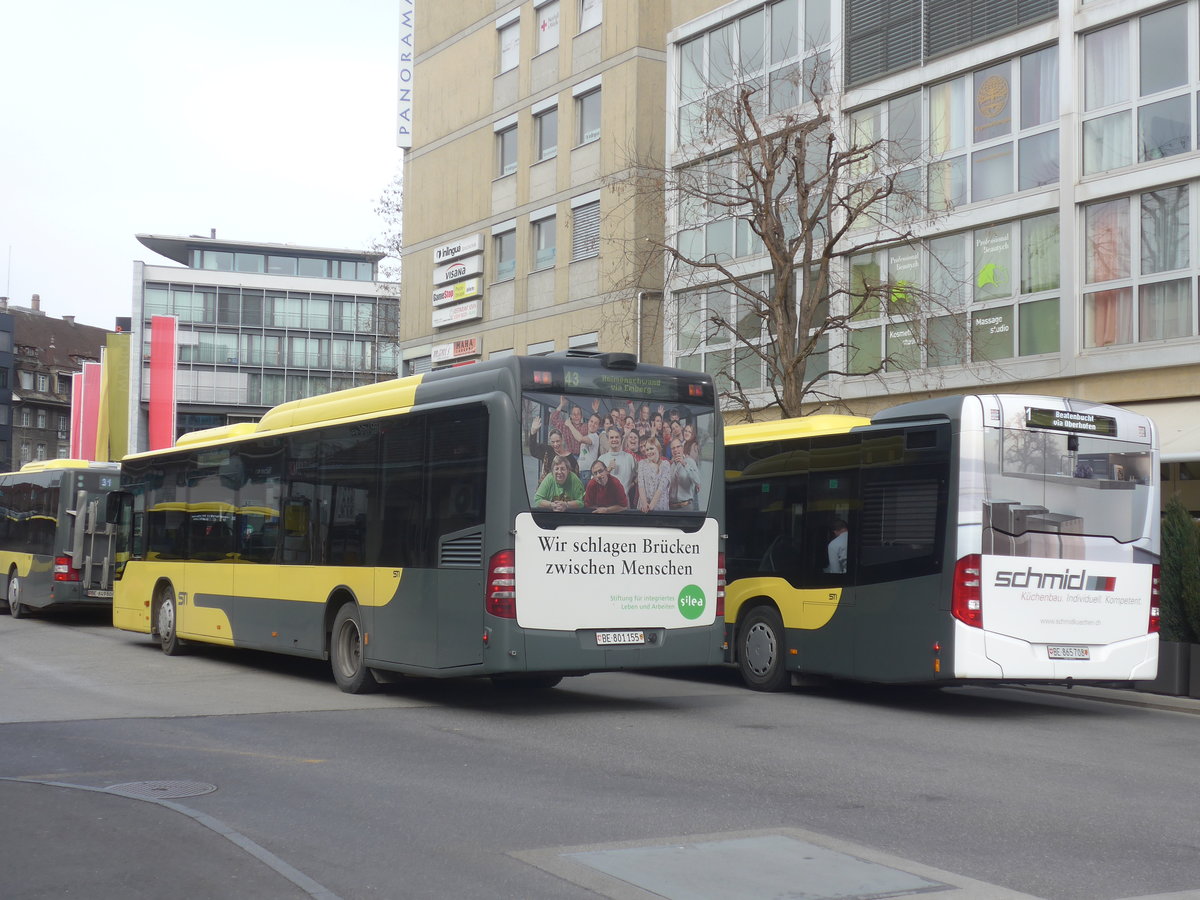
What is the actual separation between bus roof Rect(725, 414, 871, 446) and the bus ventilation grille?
4.26 m

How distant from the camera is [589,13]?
3694 cm

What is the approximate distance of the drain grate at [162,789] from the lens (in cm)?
839

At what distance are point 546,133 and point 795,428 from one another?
24379mm

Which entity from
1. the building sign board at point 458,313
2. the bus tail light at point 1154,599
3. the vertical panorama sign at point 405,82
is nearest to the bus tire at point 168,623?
the bus tail light at point 1154,599

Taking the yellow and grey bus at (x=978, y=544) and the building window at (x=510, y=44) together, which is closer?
the yellow and grey bus at (x=978, y=544)

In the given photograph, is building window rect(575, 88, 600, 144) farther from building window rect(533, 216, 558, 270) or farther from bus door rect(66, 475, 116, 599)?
bus door rect(66, 475, 116, 599)

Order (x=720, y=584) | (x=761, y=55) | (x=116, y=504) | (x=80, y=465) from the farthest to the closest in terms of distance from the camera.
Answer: (x=761, y=55) < (x=80, y=465) < (x=116, y=504) < (x=720, y=584)

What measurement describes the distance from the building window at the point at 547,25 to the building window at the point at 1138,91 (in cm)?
1696

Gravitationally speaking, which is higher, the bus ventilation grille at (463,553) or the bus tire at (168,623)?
the bus ventilation grille at (463,553)

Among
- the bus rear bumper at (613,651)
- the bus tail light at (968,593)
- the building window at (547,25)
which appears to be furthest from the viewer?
the building window at (547,25)

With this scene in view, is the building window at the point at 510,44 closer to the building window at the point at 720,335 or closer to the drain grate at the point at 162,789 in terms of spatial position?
the building window at the point at 720,335

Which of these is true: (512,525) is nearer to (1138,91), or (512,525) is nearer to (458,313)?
(1138,91)

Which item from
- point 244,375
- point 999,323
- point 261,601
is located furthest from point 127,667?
→ point 244,375

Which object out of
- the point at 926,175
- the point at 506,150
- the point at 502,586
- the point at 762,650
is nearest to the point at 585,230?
the point at 506,150
